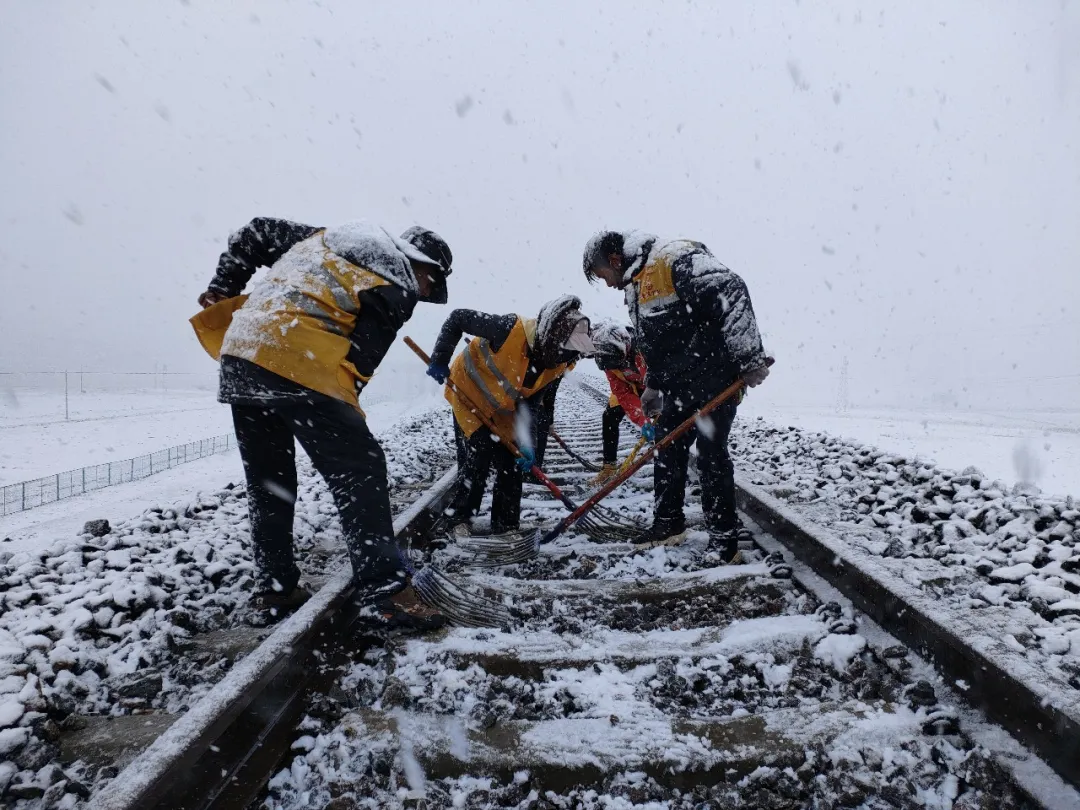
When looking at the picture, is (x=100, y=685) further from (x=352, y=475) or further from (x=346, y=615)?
(x=352, y=475)

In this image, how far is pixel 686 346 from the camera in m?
3.54

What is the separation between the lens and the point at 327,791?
1577 mm

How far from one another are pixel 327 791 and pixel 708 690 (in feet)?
3.69

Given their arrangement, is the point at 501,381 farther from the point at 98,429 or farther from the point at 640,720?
the point at 98,429

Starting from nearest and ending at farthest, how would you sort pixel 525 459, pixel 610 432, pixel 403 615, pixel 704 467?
pixel 403 615 → pixel 704 467 → pixel 525 459 → pixel 610 432

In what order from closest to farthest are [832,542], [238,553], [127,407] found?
[832,542]
[238,553]
[127,407]

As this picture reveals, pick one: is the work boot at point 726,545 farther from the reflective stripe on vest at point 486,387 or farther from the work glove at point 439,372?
the work glove at point 439,372

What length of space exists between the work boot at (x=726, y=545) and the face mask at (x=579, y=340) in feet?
4.52

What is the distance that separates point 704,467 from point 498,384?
139 cm

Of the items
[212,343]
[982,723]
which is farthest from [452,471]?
[982,723]

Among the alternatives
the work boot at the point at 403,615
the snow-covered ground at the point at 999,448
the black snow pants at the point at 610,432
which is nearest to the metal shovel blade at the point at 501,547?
the work boot at the point at 403,615

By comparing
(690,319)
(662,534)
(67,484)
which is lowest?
(67,484)

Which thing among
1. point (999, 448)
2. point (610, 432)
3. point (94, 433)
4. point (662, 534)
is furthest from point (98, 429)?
point (999, 448)

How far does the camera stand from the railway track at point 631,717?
152cm
